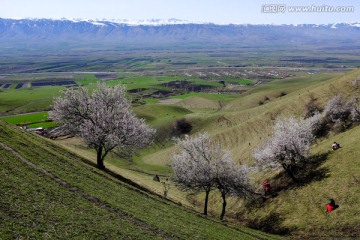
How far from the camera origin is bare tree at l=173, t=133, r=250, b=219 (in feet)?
175

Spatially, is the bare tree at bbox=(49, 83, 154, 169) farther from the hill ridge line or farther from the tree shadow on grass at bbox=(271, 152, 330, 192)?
the tree shadow on grass at bbox=(271, 152, 330, 192)

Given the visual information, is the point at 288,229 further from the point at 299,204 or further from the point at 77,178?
the point at 77,178

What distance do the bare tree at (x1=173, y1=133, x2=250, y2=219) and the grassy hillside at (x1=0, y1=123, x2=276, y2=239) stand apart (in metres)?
8.55

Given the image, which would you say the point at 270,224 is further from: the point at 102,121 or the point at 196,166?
the point at 102,121

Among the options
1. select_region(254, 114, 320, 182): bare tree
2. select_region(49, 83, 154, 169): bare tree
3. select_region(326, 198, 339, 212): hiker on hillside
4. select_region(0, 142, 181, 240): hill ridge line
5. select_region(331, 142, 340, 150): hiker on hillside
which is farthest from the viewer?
select_region(49, 83, 154, 169): bare tree

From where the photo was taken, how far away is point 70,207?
32531 mm

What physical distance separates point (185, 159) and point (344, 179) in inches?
1013

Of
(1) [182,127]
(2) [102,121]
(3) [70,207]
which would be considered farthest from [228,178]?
(1) [182,127]

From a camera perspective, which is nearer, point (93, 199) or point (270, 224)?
point (93, 199)

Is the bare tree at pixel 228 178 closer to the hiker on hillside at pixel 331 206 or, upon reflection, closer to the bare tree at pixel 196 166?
the bare tree at pixel 196 166

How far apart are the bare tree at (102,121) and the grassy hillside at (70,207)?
470 inches

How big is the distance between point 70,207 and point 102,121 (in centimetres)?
3037

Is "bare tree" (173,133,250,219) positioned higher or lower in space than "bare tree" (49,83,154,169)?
lower

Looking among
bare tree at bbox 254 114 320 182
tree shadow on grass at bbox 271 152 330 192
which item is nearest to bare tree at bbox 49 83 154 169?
bare tree at bbox 254 114 320 182
